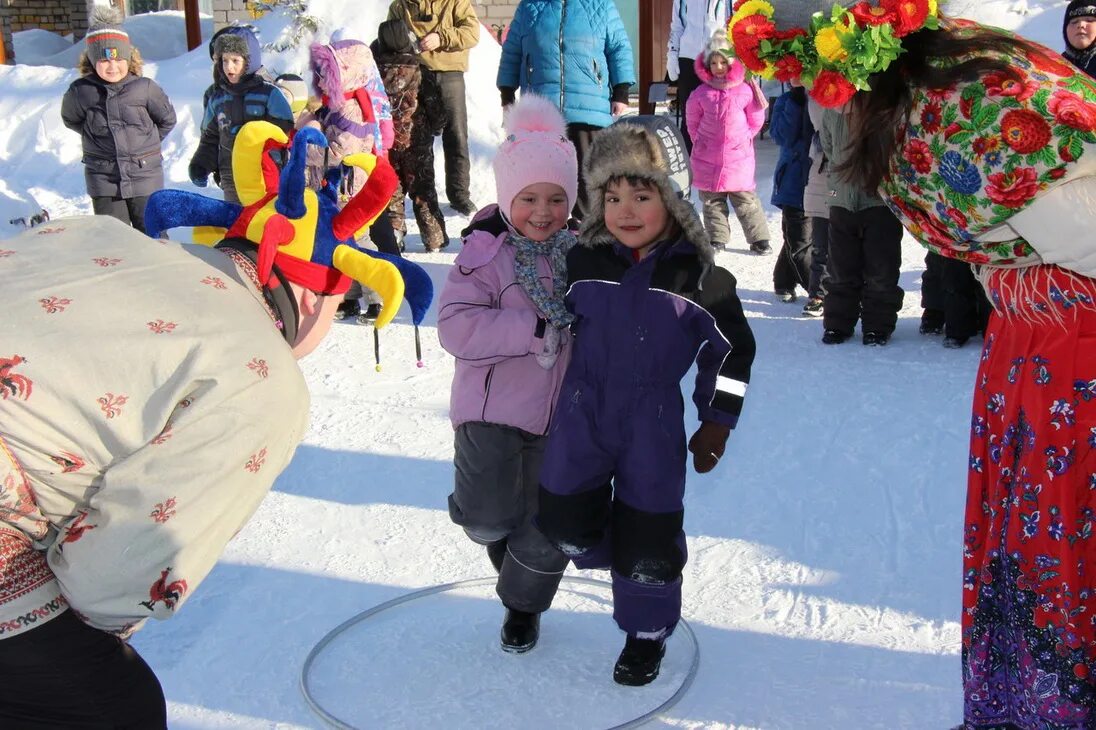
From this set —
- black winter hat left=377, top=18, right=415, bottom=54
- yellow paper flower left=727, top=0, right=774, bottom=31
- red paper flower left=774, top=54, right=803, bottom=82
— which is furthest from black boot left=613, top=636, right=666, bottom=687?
black winter hat left=377, top=18, right=415, bottom=54

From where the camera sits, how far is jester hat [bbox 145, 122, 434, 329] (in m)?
2.16

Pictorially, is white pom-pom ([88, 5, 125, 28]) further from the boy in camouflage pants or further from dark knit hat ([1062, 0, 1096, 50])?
dark knit hat ([1062, 0, 1096, 50])

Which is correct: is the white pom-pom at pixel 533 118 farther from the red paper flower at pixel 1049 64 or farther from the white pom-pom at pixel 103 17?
the white pom-pom at pixel 103 17

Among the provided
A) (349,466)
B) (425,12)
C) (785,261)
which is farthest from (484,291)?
(425,12)

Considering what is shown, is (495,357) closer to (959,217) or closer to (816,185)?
(959,217)

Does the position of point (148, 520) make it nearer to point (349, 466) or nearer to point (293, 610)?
point (293, 610)

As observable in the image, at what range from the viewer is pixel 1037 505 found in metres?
2.26

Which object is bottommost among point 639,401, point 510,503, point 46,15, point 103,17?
point 510,503

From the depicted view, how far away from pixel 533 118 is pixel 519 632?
155 cm

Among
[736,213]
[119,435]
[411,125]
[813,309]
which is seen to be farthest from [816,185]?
[119,435]

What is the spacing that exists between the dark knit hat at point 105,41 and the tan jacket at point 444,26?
2.06 meters

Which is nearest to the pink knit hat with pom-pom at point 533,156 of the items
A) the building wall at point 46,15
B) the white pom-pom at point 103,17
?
the white pom-pom at point 103,17

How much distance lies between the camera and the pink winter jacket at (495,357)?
118 inches

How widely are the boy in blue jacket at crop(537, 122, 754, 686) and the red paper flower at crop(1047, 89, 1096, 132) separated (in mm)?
920
